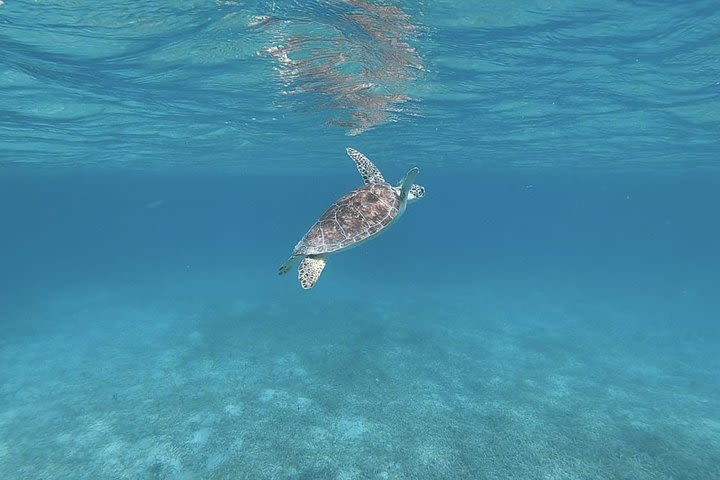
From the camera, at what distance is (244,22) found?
1238cm

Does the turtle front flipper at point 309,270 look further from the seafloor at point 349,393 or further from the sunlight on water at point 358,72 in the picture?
the sunlight on water at point 358,72

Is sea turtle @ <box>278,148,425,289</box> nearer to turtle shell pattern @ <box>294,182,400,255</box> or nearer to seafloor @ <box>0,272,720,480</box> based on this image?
turtle shell pattern @ <box>294,182,400,255</box>

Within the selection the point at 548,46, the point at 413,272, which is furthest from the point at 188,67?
the point at 413,272

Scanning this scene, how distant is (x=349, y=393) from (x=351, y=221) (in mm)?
9030

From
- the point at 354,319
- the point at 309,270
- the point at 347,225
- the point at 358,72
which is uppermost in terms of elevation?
the point at 358,72

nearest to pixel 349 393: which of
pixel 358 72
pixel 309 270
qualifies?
pixel 309 270

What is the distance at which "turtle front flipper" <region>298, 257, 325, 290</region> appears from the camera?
8737 millimetres

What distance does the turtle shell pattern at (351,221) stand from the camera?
30.5ft

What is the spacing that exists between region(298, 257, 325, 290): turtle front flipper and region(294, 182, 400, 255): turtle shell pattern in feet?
1.04

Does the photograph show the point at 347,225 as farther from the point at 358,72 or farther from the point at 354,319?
the point at 354,319

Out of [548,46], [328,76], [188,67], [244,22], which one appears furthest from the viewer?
[328,76]

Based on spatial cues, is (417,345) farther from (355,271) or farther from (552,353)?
(355,271)

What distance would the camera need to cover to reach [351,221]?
31.8 ft

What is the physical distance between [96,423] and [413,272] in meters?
41.0
